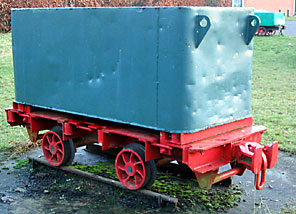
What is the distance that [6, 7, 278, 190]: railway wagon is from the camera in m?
4.82

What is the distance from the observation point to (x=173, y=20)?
15.4ft

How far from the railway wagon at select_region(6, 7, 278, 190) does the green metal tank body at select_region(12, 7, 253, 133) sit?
0.01 metres

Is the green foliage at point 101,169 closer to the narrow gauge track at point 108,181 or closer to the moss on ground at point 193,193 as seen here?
the moss on ground at point 193,193

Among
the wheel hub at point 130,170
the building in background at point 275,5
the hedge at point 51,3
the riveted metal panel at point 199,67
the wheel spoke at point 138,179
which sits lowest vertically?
the wheel spoke at point 138,179

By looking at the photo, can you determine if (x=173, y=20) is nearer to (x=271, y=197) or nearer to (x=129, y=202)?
(x=129, y=202)

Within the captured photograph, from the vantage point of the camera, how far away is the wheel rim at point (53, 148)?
21.4 ft

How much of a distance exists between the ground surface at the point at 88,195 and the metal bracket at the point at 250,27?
6.86 feet

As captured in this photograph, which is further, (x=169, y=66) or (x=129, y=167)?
(x=129, y=167)

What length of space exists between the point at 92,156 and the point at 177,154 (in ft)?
9.35

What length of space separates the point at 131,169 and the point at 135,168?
0.06 meters

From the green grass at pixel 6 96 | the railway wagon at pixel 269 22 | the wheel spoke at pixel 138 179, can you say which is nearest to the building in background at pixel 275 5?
the railway wagon at pixel 269 22

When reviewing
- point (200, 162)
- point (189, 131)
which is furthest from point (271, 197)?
point (189, 131)

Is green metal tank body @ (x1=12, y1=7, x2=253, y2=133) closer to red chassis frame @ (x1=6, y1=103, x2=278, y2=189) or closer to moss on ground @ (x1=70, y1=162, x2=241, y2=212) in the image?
red chassis frame @ (x1=6, y1=103, x2=278, y2=189)

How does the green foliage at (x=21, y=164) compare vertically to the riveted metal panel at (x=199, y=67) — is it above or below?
below
